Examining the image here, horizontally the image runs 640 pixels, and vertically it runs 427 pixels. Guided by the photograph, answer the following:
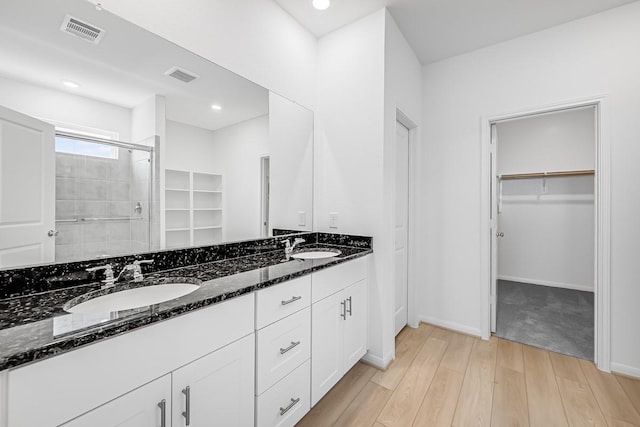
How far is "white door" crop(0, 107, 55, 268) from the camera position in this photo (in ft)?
3.23

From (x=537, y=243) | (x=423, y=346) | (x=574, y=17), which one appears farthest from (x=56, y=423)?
(x=537, y=243)

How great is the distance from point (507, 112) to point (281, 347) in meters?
2.75

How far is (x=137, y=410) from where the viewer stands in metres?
0.82

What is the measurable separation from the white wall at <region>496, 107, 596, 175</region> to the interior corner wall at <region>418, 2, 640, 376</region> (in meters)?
1.42

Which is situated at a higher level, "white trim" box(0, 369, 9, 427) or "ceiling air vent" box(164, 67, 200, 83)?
"ceiling air vent" box(164, 67, 200, 83)

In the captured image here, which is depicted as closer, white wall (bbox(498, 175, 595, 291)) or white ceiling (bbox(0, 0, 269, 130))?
white ceiling (bbox(0, 0, 269, 130))

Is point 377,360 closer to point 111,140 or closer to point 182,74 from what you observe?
point 111,140

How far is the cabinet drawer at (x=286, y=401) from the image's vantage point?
4.07ft

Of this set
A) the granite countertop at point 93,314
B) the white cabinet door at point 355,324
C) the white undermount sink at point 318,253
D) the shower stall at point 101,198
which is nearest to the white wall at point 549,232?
the white cabinet door at point 355,324

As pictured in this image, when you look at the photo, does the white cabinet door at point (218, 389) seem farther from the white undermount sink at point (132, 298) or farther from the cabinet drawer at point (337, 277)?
the cabinet drawer at point (337, 277)

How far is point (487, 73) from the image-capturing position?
2604mm

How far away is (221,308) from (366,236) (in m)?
1.36

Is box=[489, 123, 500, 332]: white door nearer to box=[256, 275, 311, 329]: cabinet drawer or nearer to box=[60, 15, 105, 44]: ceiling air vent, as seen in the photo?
box=[256, 275, 311, 329]: cabinet drawer

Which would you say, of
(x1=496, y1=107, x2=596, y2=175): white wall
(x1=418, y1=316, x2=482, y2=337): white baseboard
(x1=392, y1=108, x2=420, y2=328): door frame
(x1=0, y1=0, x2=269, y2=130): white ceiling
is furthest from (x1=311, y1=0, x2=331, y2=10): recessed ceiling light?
(x1=418, y1=316, x2=482, y2=337): white baseboard
